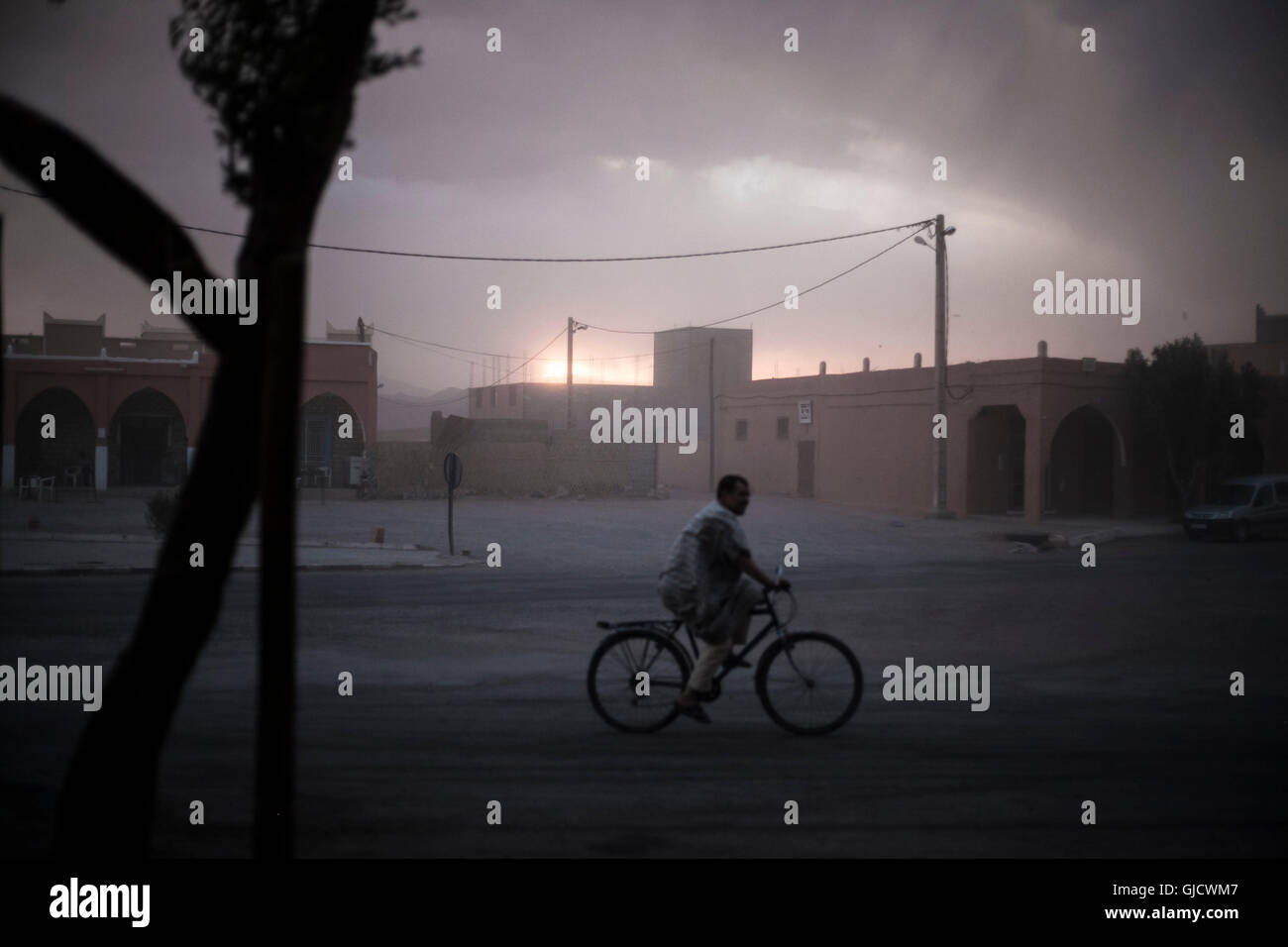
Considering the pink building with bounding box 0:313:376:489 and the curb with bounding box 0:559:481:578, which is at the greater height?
→ the pink building with bounding box 0:313:376:489

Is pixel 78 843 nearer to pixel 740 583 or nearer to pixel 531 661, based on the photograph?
pixel 740 583

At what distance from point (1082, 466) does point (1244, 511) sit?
11.2 metres

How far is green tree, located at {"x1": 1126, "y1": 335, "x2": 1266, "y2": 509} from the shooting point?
111 feet

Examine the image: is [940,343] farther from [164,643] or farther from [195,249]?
[164,643]

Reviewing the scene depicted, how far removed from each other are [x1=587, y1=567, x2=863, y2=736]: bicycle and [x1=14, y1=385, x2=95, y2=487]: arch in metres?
37.7

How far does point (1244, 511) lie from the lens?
89.9ft

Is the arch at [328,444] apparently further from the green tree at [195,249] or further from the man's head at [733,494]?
the green tree at [195,249]

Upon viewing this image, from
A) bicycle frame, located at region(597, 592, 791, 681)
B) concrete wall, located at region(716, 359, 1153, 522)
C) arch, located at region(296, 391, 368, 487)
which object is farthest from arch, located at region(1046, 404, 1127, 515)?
bicycle frame, located at region(597, 592, 791, 681)

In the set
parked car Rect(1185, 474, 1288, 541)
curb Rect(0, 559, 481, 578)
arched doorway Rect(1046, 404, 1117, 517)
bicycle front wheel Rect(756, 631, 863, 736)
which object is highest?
arched doorway Rect(1046, 404, 1117, 517)

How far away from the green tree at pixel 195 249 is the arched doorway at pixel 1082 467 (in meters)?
36.5

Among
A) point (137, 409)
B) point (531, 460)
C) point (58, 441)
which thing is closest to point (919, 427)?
point (531, 460)

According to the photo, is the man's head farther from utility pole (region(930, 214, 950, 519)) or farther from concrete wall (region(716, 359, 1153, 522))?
concrete wall (region(716, 359, 1153, 522))

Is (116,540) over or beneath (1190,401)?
beneath
